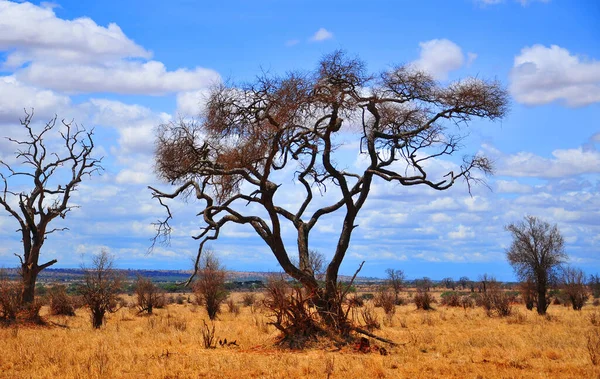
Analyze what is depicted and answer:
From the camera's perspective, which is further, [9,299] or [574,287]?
[574,287]

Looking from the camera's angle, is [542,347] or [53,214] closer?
[542,347]

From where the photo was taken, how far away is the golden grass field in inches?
546

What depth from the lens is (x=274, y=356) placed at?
16.2 meters

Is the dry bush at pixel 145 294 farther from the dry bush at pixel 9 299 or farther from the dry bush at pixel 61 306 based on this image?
the dry bush at pixel 9 299

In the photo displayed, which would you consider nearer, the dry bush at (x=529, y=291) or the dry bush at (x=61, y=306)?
the dry bush at (x=61, y=306)

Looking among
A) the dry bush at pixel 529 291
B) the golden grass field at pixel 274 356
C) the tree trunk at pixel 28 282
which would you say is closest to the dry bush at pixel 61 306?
the tree trunk at pixel 28 282

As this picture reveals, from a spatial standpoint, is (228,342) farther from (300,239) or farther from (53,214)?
Answer: (53,214)

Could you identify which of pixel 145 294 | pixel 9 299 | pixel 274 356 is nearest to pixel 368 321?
pixel 274 356

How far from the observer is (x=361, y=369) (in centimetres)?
1409

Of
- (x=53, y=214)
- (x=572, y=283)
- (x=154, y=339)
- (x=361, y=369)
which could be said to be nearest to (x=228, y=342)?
(x=154, y=339)

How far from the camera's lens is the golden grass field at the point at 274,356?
45.5ft

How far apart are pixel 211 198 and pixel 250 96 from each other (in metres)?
3.37

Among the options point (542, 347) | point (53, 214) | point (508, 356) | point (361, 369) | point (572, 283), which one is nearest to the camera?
point (361, 369)

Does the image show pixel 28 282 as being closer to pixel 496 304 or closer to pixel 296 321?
pixel 296 321
